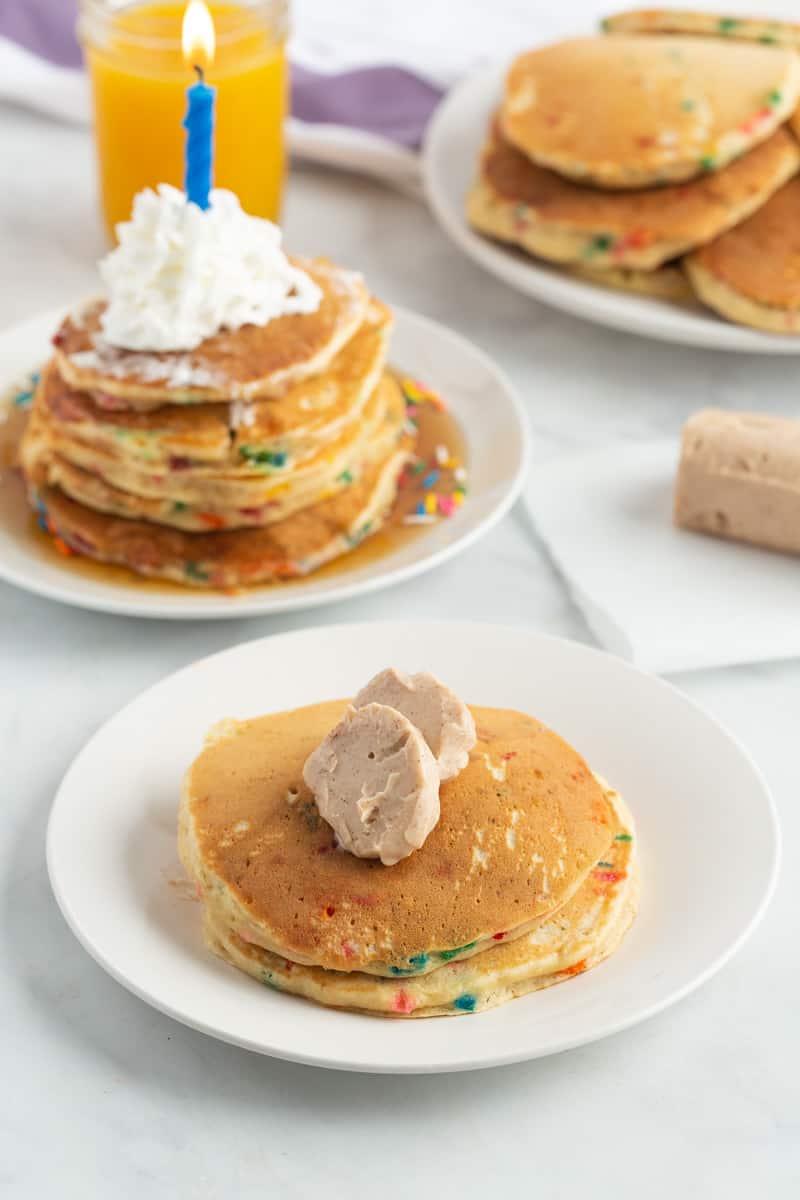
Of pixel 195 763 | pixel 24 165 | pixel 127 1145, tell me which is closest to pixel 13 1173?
pixel 127 1145

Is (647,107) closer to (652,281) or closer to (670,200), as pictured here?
(670,200)

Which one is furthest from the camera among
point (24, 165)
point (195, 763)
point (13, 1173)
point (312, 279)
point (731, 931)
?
point (24, 165)

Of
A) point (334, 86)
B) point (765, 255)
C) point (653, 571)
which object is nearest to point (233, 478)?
point (653, 571)

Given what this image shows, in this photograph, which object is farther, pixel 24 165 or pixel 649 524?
pixel 24 165

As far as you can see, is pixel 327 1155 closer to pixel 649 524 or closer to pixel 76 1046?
pixel 76 1046

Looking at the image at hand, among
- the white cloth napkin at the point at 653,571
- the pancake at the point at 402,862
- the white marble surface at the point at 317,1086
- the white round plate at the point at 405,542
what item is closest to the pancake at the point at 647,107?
the white round plate at the point at 405,542

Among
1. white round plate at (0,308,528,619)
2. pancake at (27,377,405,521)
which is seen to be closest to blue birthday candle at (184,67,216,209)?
pancake at (27,377,405,521)
